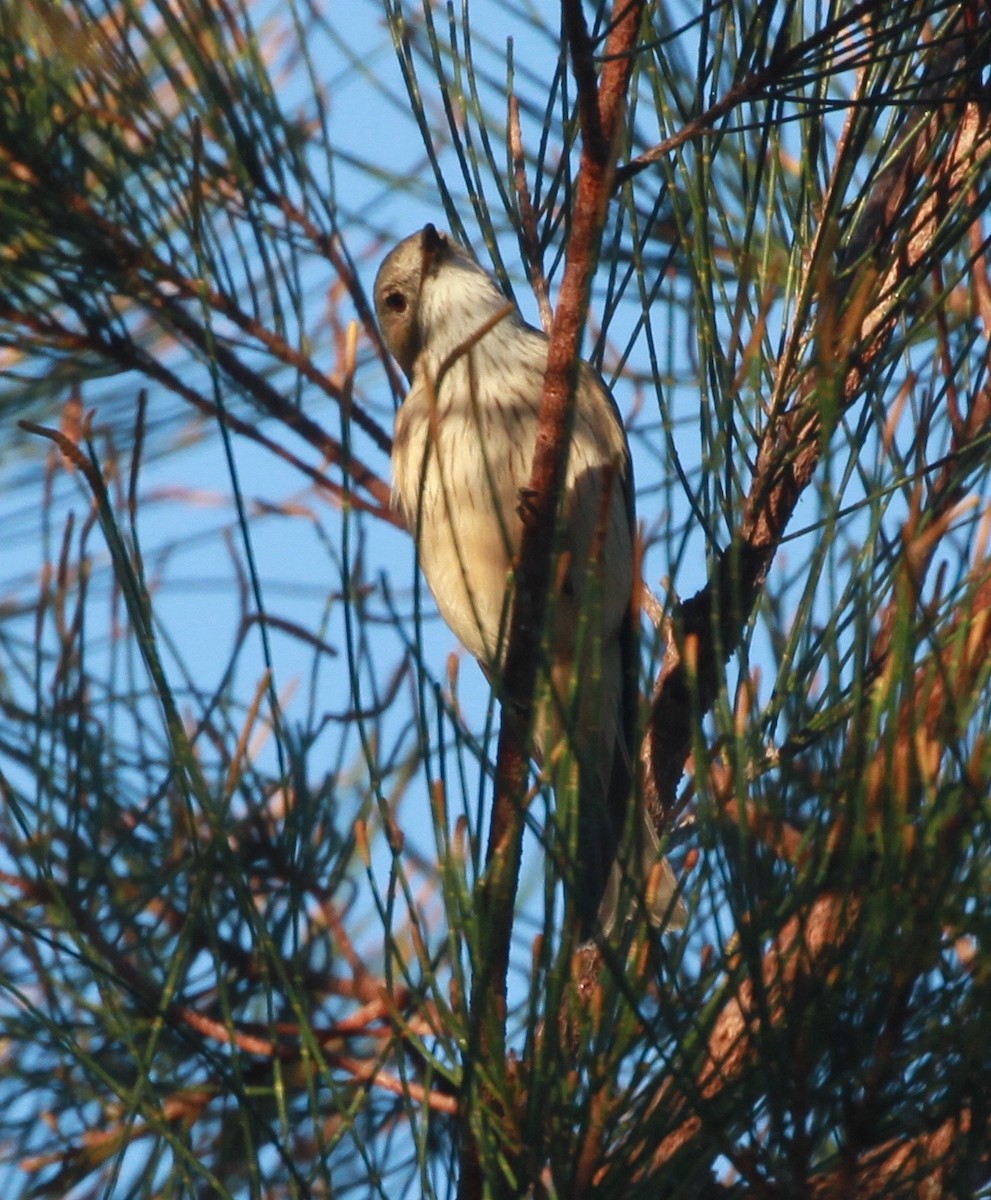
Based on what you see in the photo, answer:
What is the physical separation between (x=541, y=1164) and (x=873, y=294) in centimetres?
115

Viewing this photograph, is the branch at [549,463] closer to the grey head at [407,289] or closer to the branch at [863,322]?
the branch at [863,322]

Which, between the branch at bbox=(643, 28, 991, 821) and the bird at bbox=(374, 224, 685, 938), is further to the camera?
the bird at bbox=(374, 224, 685, 938)

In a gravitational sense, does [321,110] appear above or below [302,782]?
above

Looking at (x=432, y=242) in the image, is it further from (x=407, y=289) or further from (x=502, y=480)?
(x=502, y=480)

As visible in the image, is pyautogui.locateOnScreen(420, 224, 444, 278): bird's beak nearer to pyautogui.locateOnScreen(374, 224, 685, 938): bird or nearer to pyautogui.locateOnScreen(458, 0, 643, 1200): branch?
pyautogui.locateOnScreen(374, 224, 685, 938): bird

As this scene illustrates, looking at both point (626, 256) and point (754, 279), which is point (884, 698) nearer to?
point (754, 279)

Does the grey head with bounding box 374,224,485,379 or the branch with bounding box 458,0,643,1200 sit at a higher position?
the grey head with bounding box 374,224,485,379


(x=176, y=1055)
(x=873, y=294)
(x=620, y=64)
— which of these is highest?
(x=620, y=64)

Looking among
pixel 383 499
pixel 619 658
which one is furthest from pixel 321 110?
pixel 619 658

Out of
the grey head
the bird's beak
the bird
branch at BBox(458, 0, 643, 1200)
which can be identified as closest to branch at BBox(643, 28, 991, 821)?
branch at BBox(458, 0, 643, 1200)

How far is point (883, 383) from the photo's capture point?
2252mm

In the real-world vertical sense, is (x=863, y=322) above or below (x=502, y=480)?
below

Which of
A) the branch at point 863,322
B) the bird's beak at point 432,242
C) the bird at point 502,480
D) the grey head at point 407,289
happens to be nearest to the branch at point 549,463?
the branch at point 863,322

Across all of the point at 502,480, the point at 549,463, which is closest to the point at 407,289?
the point at 502,480
